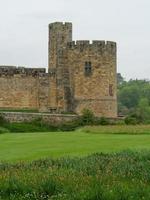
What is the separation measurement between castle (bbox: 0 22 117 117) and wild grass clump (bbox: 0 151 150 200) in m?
32.7

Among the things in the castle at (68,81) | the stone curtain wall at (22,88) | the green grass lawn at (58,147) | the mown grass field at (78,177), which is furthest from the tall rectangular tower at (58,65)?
the mown grass field at (78,177)

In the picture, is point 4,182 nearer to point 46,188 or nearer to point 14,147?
point 46,188

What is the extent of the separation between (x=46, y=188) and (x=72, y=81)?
38037 mm

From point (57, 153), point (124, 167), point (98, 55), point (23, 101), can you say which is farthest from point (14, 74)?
point (124, 167)

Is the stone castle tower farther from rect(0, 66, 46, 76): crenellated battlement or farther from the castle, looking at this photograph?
rect(0, 66, 46, 76): crenellated battlement

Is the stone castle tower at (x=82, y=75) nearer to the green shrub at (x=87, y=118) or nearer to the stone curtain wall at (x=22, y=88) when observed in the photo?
the stone curtain wall at (x=22, y=88)

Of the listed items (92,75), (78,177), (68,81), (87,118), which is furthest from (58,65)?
(78,177)

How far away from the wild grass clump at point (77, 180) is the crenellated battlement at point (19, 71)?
3307 cm

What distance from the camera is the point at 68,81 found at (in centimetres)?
5353

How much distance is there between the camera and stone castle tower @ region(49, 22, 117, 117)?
52.2 meters

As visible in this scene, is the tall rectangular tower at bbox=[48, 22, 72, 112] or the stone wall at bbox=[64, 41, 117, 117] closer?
the stone wall at bbox=[64, 41, 117, 117]

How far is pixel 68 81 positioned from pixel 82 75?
170cm

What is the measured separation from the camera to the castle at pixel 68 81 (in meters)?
52.2

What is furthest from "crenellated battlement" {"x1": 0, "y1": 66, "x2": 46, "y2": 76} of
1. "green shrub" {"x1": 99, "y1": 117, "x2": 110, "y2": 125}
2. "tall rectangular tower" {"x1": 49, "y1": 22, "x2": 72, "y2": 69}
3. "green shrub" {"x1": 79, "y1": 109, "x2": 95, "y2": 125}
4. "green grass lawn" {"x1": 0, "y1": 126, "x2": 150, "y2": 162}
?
"green grass lawn" {"x1": 0, "y1": 126, "x2": 150, "y2": 162}
